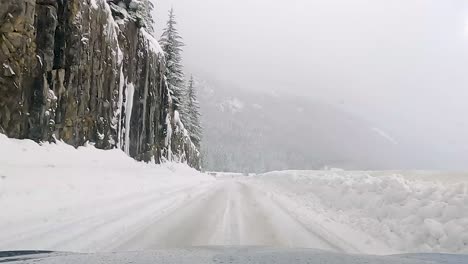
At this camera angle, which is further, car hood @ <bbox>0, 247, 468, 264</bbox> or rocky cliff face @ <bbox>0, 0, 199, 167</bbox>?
rocky cliff face @ <bbox>0, 0, 199, 167</bbox>

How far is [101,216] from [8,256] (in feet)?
17.3

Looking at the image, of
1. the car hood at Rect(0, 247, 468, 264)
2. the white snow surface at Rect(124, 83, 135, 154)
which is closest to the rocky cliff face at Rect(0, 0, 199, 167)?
the white snow surface at Rect(124, 83, 135, 154)

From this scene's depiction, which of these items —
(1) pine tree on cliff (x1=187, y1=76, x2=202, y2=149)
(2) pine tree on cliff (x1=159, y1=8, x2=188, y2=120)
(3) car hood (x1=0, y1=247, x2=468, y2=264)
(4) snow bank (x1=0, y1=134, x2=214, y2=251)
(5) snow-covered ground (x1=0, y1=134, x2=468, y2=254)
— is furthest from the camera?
(1) pine tree on cliff (x1=187, y1=76, x2=202, y2=149)

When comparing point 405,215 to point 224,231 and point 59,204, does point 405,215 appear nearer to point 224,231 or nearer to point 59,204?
point 224,231

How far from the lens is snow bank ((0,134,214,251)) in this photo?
6.61 metres

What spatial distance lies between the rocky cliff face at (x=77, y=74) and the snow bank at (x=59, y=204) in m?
1.27

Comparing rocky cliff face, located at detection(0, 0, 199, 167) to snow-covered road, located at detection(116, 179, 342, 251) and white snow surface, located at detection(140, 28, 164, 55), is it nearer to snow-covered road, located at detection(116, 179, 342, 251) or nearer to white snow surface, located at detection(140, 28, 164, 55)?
white snow surface, located at detection(140, 28, 164, 55)

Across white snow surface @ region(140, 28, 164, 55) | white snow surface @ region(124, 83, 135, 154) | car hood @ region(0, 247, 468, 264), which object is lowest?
car hood @ region(0, 247, 468, 264)

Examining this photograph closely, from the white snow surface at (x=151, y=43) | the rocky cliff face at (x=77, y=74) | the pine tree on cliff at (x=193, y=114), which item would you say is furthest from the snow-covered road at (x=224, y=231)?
the pine tree on cliff at (x=193, y=114)

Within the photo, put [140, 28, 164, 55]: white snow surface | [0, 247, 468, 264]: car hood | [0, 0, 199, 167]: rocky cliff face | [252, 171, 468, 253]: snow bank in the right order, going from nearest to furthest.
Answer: [0, 247, 468, 264]: car hood, [252, 171, 468, 253]: snow bank, [0, 0, 199, 167]: rocky cliff face, [140, 28, 164, 55]: white snow surface

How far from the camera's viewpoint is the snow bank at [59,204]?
260 inches

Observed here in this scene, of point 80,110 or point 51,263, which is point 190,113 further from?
point 51,263

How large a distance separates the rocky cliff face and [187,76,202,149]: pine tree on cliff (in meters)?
27.0

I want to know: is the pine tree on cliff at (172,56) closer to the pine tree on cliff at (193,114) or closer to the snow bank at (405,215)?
the pine tree on cliff at (193,114)
